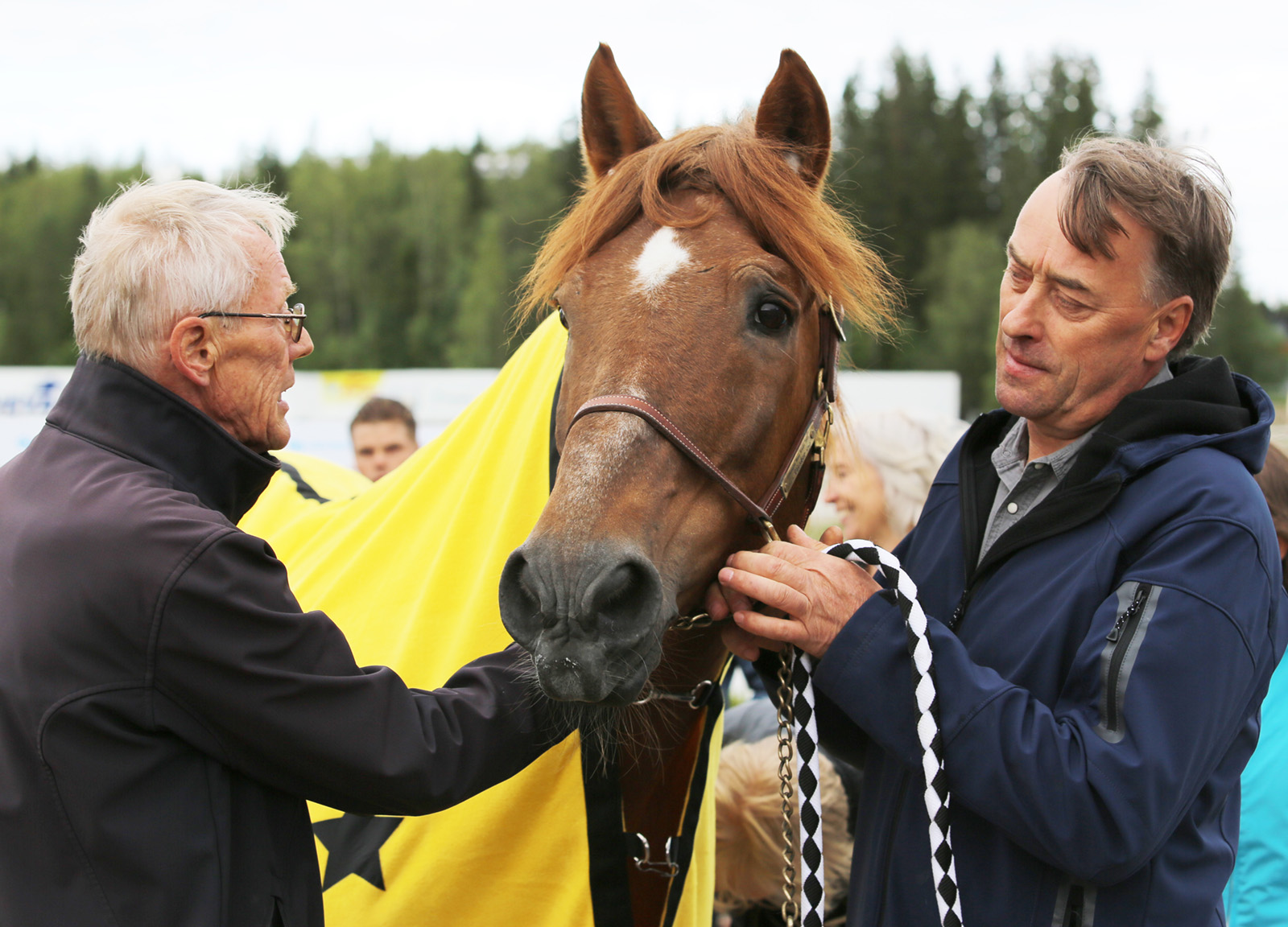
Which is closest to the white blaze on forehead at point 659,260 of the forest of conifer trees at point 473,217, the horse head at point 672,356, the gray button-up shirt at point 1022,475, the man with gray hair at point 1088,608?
the horse head at point 672,356

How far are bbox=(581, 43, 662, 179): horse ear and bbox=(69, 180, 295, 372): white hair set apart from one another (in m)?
0.91

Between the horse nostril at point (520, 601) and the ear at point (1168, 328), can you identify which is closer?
the horse nostril at point (520, 601)

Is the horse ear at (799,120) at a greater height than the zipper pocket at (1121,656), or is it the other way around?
the horse ear at (799,120)

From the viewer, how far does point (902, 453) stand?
4504 millimetres

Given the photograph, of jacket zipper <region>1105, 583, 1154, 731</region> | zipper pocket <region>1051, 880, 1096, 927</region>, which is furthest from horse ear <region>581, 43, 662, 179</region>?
zipper pocket <region>1051, 880, 1096, 927</region>

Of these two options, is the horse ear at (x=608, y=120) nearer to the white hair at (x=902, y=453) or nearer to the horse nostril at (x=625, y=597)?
the horse nostril at (x=625, y=597)

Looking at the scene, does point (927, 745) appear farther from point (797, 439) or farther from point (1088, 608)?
point (797, 439)

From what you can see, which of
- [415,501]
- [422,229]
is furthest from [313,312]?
[415,501]

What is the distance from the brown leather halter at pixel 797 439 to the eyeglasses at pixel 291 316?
645mm

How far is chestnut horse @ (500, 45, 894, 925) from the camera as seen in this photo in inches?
62.8

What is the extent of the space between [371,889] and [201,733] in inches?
35.5

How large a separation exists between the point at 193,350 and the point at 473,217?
47543 mm

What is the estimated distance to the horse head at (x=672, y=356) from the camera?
1.59 meters

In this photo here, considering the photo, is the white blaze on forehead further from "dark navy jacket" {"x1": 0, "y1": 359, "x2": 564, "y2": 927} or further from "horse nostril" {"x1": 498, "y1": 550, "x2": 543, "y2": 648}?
"dark navy jacket" {"x1": 0, "y1": 359, "x2": 564, "y2": 927}
